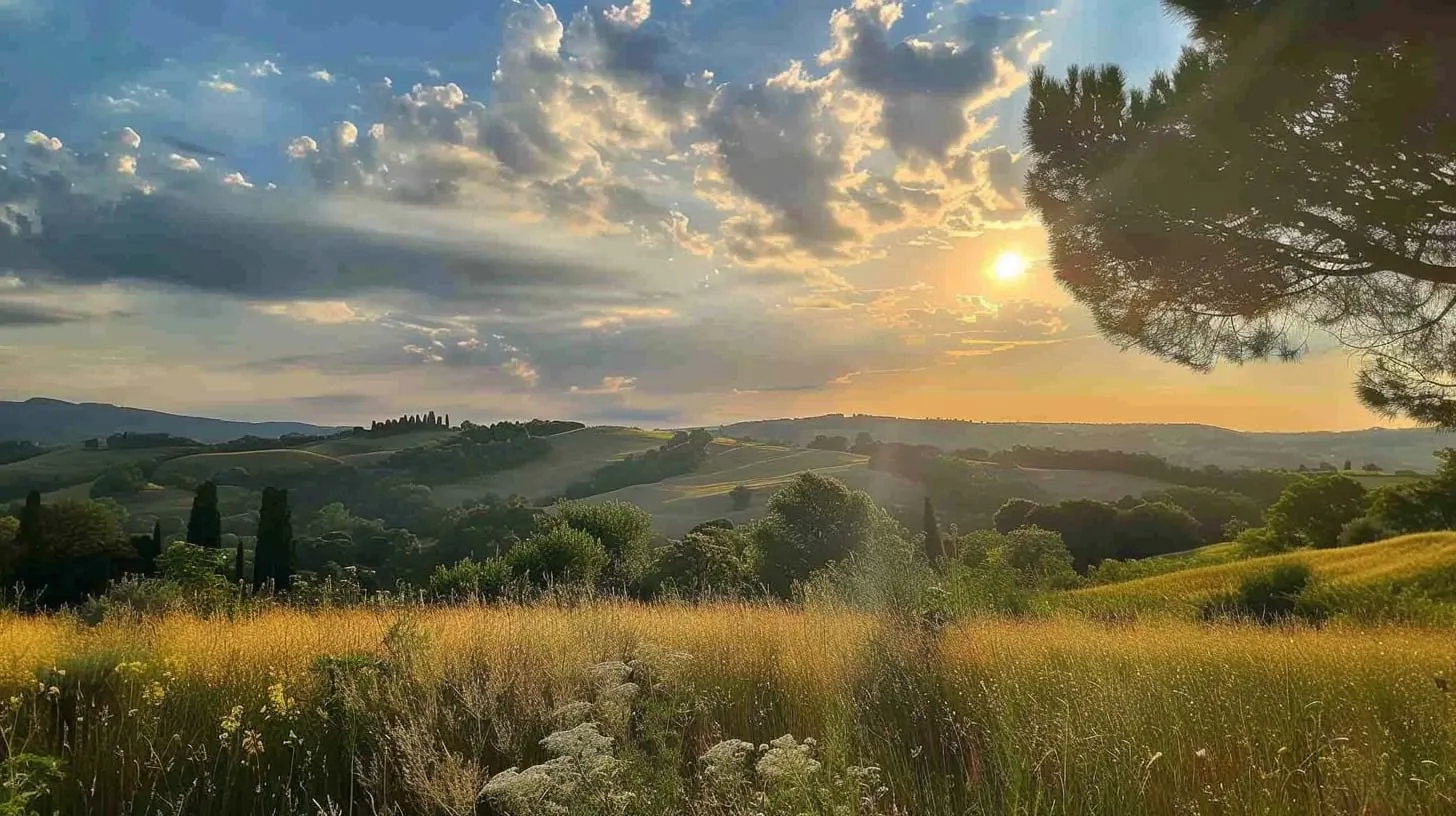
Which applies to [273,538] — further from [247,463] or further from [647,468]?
[647,468]

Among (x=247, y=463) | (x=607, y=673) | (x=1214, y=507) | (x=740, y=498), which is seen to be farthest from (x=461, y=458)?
(x=607, y=673)

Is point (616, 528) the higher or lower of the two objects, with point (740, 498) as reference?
higher

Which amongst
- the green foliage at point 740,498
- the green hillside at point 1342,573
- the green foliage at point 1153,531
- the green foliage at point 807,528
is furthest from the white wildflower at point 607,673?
the green foliage at point 740,498

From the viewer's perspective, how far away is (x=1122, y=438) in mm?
116125

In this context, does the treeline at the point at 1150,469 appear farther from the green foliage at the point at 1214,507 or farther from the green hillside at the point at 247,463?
the green hillside at the point at 247,463

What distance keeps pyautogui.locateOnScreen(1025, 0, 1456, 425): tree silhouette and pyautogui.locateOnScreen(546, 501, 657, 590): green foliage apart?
20.0 metres

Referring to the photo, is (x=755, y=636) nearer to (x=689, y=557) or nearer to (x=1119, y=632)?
(x=1119, y=632)

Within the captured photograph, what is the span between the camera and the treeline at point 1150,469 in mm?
64562

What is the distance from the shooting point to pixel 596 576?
22.3 meters

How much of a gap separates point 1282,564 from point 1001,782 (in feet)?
89.9

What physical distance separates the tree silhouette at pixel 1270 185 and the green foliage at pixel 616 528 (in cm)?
1998

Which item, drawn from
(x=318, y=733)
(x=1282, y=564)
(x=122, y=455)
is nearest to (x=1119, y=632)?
(x=318, y=733)

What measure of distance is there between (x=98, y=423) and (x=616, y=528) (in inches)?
6824

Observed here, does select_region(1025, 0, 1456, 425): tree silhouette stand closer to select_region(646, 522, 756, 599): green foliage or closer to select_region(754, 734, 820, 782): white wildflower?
select_region(754, 734, 820, 782): white wildflower
